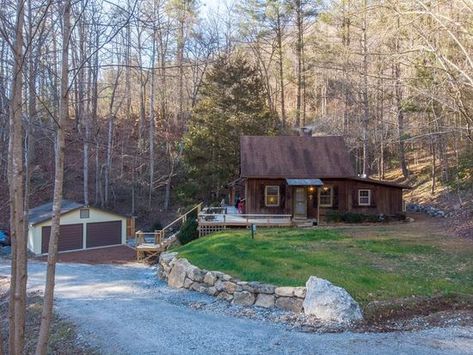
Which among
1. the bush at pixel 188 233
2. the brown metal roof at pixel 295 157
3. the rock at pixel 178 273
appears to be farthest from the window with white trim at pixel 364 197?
the rock at pixel 178 273

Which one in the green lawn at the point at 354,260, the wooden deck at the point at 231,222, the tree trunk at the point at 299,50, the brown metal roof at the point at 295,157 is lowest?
the green lawn at the point at 354,260

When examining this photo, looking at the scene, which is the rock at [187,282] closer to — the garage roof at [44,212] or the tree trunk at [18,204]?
the tree trunk at [18,204]

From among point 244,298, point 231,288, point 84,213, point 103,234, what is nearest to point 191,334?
point 244,298

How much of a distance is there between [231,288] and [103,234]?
1528 cm

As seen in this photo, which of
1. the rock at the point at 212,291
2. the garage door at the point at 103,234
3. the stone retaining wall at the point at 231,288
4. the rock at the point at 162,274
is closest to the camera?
the stone retaining wall at the point at 231,288

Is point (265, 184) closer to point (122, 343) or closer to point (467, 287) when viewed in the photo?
point (467, 287)

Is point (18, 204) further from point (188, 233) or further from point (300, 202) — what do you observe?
point (300, 202)

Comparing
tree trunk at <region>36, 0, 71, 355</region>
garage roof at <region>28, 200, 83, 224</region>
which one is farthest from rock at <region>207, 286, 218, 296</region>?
garage roof at <region>28, 200, 83, 224</region>

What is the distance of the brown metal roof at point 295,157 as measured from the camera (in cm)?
2406

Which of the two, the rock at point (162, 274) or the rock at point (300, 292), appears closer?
the rock at point (300, 292)

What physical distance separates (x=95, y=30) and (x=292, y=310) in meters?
8.66

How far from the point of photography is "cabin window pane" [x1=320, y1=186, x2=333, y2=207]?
24.3 metres

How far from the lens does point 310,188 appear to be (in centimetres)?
2409

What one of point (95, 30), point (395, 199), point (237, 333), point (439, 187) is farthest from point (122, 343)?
point (439, 187)
